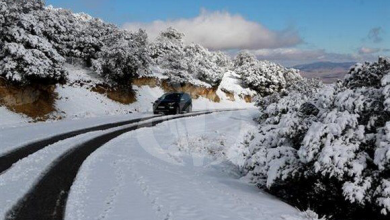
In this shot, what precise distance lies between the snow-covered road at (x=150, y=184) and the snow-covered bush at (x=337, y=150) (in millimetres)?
941

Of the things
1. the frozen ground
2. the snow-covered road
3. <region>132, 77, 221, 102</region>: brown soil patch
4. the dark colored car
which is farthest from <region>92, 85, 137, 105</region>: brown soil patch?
the snow-covered road

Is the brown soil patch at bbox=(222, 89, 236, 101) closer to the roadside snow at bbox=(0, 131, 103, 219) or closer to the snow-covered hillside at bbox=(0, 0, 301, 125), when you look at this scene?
the snow-covered hillside at bbox=(0, 0, 301, 125)

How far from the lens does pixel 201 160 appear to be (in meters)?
15.5

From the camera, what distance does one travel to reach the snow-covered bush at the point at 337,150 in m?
8.74

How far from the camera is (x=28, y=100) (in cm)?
2494

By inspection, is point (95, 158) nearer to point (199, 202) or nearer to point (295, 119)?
point (199, 202)

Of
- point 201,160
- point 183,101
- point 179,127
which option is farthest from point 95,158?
point 183,101

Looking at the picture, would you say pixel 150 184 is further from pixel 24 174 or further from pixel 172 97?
pixel 172 97

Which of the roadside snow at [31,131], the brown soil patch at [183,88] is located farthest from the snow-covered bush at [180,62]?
the roadside snow at [31,131]

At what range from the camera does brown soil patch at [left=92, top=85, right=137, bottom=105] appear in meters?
34.9

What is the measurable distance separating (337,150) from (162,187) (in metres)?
4.20

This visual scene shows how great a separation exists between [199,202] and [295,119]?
3.48m

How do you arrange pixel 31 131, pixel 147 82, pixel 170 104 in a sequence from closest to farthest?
1. pixel 31 131
2. pixel 170 104
3. pixel 147 82

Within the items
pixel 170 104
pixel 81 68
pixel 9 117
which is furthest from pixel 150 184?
pixel 81 68
